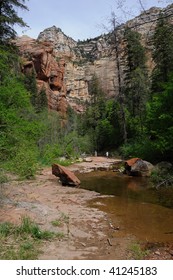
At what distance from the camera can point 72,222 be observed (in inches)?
340

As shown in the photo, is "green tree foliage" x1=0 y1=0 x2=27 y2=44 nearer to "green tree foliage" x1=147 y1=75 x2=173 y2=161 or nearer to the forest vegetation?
the forest vegetation

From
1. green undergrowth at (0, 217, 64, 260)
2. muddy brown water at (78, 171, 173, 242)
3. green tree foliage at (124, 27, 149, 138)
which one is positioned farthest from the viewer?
green tree foliage at (124, 27, 149, 138)

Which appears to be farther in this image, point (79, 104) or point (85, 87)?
point (85, 87)

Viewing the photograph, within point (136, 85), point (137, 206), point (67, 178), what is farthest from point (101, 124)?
point (137, 206)

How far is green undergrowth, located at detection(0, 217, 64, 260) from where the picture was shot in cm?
579

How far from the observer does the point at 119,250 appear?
657 cm

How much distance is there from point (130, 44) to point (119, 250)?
32057 millimetres

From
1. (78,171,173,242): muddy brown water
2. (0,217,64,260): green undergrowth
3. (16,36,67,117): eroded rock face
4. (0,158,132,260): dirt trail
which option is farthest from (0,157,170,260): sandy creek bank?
(16,36,67,117): eroded rock face

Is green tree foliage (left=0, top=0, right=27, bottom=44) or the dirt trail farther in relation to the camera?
green tree foliage (left=0, top=0, right=27, bottom=44)

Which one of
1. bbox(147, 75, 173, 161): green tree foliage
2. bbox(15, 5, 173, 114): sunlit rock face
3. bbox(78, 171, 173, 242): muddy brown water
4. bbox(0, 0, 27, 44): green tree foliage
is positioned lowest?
bbox(78, 171, 173, 242): muddy brown water

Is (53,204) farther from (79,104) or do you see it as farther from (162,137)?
(79,104)

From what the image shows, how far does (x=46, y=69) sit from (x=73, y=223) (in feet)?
223

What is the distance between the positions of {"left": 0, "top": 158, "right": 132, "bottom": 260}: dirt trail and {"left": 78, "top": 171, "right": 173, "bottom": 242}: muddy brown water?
429 mm

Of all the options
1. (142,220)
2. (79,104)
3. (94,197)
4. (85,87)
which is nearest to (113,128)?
(94,197)
